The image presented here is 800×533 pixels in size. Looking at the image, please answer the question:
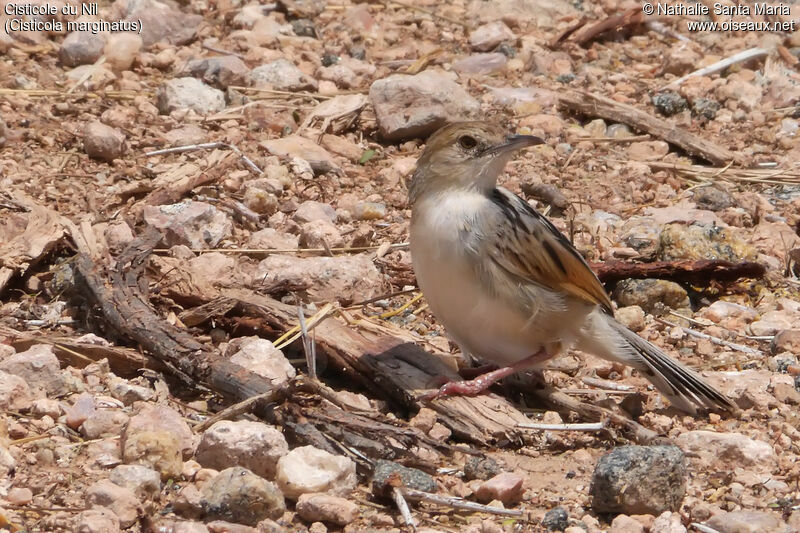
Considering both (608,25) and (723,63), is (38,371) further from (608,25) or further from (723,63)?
(608,25)

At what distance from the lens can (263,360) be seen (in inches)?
244

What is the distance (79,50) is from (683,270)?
557cm

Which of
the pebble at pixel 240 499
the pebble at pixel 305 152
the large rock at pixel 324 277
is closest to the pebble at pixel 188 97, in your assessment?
the pebble at pixel 305 152

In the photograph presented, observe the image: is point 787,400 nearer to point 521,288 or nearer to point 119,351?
point 521,288

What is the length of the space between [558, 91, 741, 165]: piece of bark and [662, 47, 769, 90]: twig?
741mm

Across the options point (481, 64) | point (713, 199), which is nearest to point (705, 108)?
point (713, 199)

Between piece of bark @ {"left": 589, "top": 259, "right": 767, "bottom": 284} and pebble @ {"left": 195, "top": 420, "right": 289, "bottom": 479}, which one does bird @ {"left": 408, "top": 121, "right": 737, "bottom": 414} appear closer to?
piece of bark @ {"left": 589, "top": 259, "right": 767, "bottom": 284}

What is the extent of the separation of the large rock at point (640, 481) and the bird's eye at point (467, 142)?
2.07 metres

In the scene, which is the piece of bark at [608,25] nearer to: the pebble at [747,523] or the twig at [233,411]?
the twig at [233,411]

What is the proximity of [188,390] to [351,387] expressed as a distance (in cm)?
90

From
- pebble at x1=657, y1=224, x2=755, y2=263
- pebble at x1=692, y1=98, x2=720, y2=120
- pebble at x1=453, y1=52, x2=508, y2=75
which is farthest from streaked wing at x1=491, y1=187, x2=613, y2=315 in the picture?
pebble at x1=453, y1=52, x2=508, y2=75

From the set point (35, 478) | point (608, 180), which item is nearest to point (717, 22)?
point (608, 180)

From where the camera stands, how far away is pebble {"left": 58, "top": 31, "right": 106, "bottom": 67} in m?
10.0

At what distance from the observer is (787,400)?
20.3 ft
